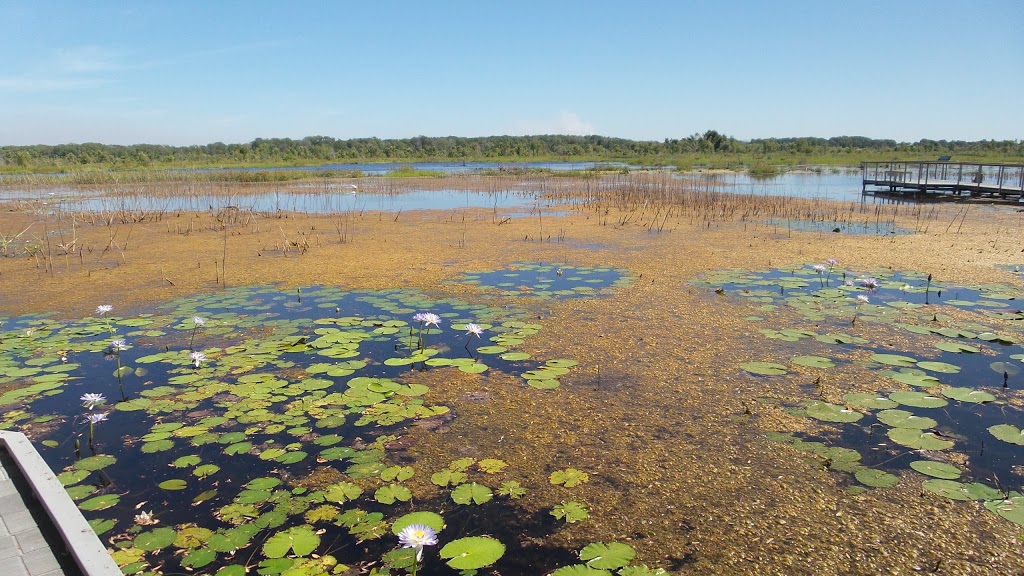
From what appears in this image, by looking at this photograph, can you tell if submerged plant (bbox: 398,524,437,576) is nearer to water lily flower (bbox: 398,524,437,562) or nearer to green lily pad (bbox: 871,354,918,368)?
water lily flower (bbox: 398,524,437,562)

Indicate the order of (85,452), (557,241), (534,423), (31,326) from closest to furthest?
(85,452) < (534,423) < (31,326) < (557,241)

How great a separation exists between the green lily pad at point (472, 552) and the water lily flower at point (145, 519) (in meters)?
1.12

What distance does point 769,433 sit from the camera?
285 cm

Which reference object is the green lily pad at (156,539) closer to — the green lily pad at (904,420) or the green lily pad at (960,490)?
the green lily pad at (960,490)

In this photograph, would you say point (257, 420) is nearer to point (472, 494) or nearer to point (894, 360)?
point (472, 494)

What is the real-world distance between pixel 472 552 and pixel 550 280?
4558 millimetres

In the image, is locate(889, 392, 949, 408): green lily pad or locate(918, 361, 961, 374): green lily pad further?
locate(918, 361, 961, 374): green lily pad

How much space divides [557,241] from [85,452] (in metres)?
7.23

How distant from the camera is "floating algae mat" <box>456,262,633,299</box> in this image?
19.0 feet

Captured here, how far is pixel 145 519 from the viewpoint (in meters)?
2.20

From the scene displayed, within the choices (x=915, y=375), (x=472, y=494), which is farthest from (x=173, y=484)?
(x=915, y=375)

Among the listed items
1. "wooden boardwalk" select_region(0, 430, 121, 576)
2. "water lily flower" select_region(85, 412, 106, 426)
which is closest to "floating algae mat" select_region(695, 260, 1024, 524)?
"wooden boardwalk" select_region(0, 430, 121, 576)

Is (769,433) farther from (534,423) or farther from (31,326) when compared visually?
(31,326)

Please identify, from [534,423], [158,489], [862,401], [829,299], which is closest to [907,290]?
[829,299]
